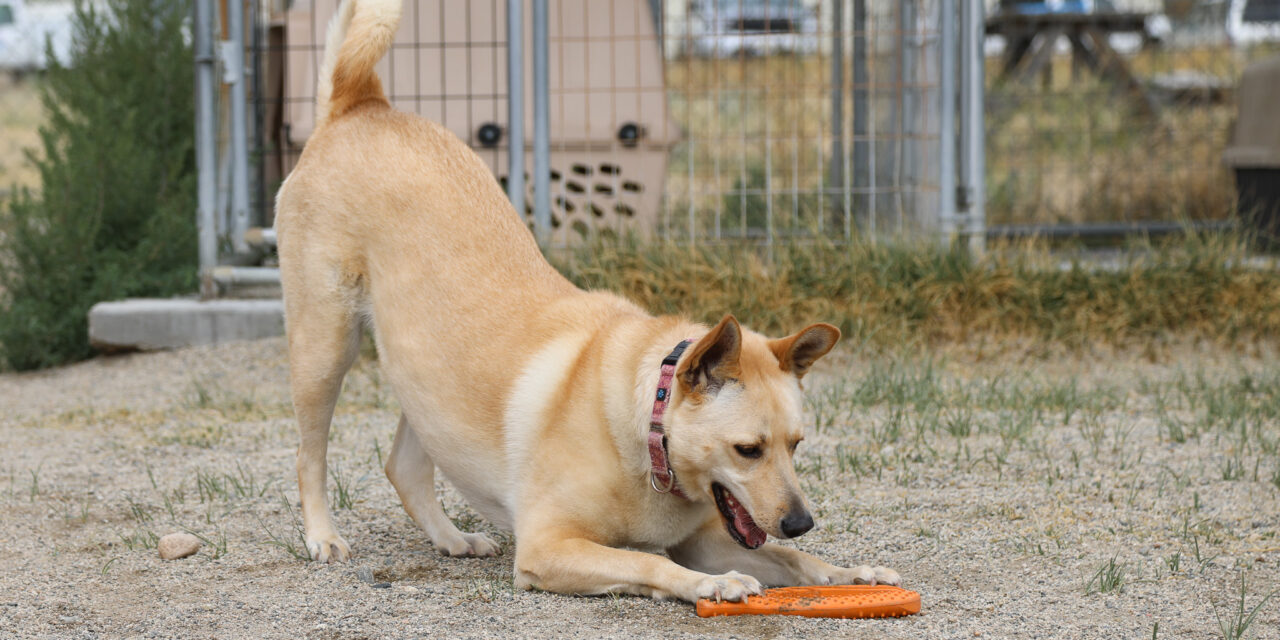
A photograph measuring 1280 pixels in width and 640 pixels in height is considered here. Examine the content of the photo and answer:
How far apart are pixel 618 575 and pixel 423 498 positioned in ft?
2.86

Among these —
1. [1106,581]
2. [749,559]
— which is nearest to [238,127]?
[749,559]

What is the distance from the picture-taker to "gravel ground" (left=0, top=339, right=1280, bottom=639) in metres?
2.88

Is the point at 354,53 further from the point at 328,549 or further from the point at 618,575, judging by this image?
the point at 618,575

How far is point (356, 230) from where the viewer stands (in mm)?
3398

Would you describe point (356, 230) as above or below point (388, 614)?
above

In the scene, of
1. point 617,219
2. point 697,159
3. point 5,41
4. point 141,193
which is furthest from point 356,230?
point 5,41

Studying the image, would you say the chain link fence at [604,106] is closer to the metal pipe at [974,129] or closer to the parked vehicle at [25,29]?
the metal pipe at [974,129]

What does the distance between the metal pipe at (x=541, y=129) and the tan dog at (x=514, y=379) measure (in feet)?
7.03

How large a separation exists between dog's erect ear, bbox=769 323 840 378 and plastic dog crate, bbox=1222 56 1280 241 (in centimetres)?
437

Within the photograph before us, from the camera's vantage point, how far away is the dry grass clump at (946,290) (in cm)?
581

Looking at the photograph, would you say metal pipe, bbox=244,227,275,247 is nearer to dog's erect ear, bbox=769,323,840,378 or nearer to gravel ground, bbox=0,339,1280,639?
gravel ground, bbox=0,339,1280,639

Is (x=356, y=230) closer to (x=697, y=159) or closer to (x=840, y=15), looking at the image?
(x=840, y=15)

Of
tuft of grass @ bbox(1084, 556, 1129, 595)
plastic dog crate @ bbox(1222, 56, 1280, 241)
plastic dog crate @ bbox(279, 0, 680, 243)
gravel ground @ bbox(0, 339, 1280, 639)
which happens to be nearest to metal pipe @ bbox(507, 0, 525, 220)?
plastic dog crate @ bbox(279, 0, 680, 243)

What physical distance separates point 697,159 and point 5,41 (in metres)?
9.28
